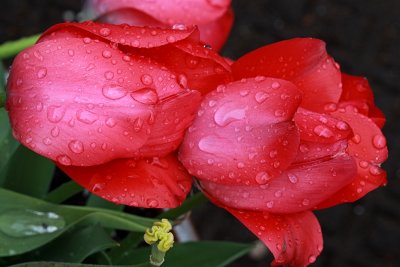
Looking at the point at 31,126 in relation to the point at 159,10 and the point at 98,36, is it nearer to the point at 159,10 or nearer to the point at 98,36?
the point at 98,36

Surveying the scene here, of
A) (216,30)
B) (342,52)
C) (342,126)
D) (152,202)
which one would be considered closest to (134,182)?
(152,202)

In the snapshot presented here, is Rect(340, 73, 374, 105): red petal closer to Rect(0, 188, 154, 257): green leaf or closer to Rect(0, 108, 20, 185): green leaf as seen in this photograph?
Rect(0, 188, 154, 257): green leaf

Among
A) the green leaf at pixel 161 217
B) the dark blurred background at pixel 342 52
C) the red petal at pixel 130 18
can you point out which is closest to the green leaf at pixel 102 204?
the green leaf at pixel 161 217

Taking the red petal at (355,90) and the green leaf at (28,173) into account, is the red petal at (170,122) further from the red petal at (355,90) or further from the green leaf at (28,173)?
the green leaf at (28,173)

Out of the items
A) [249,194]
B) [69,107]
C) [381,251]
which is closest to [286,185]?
[249,194]

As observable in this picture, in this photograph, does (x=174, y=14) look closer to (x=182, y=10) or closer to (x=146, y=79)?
(x=182, y=10)

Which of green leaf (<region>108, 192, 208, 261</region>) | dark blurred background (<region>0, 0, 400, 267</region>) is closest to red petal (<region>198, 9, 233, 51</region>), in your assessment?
green leaf (<region>108, 192, 208, 261</region>)

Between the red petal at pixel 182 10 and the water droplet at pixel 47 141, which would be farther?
the red petal at pixel 182 10
